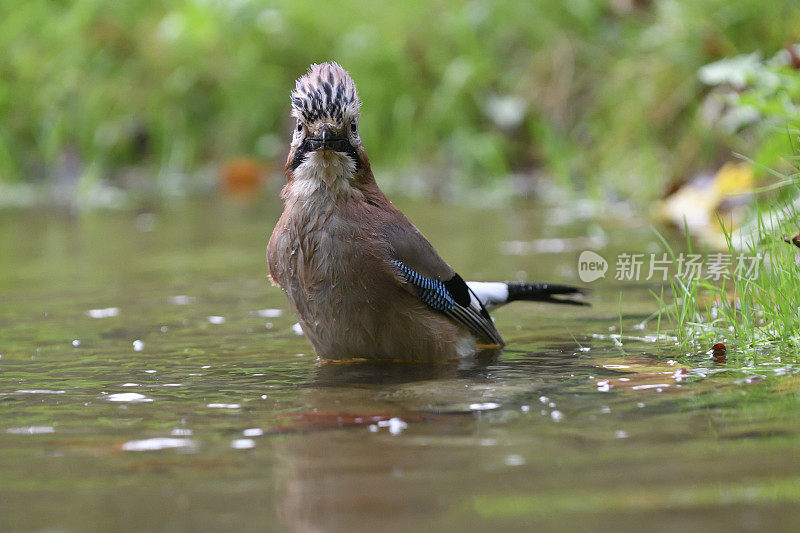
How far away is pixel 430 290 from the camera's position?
5172 mm

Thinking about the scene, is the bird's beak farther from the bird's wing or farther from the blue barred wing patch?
the blue barred wing patch

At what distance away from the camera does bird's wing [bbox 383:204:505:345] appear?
200 inches

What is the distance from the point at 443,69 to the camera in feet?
48.1

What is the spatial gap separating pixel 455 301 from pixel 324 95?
3.74 ft

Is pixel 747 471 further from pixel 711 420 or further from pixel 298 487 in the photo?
pixel 298 487

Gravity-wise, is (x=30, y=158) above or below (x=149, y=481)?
above

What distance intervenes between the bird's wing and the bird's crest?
530mm

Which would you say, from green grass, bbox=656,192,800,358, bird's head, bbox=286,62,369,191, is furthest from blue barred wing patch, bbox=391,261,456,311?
green grass, bbox=656,192,800,358

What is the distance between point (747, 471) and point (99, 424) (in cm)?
205


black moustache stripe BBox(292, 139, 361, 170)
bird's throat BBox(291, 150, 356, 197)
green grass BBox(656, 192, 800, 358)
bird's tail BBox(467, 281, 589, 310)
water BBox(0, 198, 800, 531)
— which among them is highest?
black moustache stripe BBox(292, 139, 361, 170)

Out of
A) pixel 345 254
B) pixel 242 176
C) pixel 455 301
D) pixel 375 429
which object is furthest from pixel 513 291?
pixel 242 176

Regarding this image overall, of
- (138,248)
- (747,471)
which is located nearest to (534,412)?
(747,471)

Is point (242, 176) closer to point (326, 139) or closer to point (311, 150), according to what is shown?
point (311, 150)

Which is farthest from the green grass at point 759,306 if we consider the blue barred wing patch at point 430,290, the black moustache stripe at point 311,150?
the black moustache stripe at point 311,150
